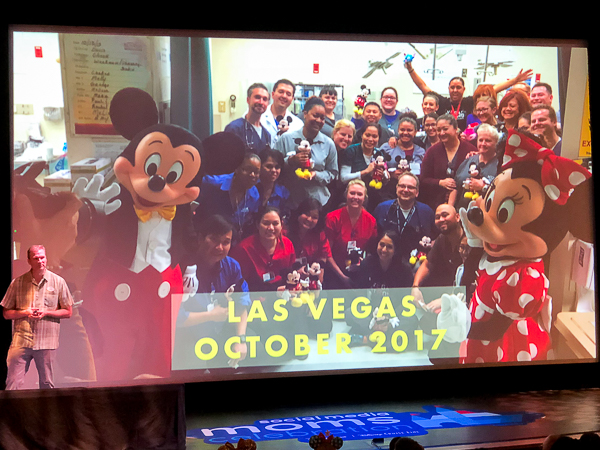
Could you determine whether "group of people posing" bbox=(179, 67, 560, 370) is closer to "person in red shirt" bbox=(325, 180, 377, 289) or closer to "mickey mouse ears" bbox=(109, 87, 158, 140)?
"person in red shirt" bbox=(325, 180, 377, 289)

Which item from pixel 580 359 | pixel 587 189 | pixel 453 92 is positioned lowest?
pixel 580 359

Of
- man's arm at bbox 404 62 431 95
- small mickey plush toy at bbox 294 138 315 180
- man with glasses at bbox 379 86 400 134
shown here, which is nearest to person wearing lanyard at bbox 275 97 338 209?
small mickey plush toy at bbox 294 138 315 180

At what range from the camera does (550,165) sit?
4.25 meters

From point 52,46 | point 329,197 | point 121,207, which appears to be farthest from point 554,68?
point 52,46

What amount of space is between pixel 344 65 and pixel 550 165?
1695mm

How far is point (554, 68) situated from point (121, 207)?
3.27 m

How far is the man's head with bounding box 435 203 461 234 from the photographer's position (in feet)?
13.5

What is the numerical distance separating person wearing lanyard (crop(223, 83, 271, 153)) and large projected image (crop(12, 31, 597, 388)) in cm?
1

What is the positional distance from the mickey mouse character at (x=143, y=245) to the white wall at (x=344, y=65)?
1.48 feet

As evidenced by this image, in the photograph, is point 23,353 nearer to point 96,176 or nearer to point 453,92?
point 96,176

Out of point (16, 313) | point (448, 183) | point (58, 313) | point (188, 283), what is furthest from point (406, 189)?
point (16, 313)

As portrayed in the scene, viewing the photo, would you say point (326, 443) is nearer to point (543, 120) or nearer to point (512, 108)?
point (512, 108)

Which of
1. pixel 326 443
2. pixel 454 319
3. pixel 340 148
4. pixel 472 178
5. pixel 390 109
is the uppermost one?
pixel 390 109

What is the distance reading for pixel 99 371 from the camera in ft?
12.4
